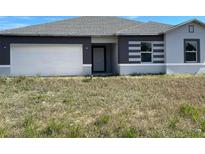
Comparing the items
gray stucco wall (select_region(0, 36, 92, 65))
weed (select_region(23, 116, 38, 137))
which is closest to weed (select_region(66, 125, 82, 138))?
weed (select_region(23, 116, 38, 137))

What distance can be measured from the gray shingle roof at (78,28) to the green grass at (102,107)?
6.64 m

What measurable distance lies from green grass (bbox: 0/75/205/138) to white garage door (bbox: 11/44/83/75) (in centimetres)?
607

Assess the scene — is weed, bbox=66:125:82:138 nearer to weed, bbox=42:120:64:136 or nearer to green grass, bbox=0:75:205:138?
green grass, bbox=0:75:205:138

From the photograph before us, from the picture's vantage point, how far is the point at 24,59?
24594mm

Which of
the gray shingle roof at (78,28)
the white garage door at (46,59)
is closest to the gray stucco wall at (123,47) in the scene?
the gray shingle roof at (78,28)

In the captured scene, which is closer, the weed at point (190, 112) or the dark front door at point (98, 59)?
the weed at point (190, 112)

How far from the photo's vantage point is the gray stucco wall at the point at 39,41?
23906 mm

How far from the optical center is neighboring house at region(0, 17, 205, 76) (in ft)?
80.5

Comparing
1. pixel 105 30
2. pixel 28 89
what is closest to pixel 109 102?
pixel 28 89

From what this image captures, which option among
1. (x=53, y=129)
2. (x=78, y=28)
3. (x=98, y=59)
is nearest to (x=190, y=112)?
(x=53, y=129)

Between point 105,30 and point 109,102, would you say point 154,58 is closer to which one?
point 105,30

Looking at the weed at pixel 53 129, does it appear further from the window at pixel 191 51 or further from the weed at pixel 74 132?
the window at pixel 191 51

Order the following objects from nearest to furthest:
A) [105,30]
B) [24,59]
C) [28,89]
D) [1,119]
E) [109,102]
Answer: [1,119]
[109,102]
[28,89]
[24,59]
[105,30]

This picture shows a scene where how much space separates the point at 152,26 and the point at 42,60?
854 cm
